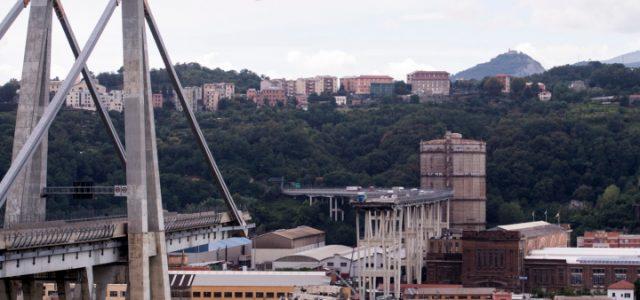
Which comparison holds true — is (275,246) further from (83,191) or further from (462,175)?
(83,191)

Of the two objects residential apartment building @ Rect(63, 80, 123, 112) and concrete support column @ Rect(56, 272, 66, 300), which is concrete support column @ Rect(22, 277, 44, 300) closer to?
concrete support column @ Rect(56, 272, 66, 300)

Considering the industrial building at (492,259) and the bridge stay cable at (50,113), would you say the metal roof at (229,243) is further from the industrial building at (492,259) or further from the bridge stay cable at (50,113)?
the bridge stay cable at (50,113)

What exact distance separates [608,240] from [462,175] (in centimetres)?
1550

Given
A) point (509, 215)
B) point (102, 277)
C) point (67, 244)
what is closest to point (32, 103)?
point (102, 277)

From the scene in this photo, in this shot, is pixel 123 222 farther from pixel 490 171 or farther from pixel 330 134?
pixel 330 134

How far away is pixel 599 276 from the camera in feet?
366

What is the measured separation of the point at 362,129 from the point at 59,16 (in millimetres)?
117077

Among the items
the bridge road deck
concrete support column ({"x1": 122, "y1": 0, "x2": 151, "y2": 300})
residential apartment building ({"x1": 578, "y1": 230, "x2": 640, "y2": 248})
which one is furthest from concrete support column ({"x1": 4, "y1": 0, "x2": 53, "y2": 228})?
residential apartment building ({"x1": 578, "y1": 230, "x2": 640, "y2": 248})

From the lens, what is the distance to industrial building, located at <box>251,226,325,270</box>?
406 ft

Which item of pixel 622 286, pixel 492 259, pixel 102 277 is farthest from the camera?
pixel 492 259

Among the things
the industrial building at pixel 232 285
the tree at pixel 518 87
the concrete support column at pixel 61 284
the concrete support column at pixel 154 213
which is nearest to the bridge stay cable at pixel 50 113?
the concrete support column at pixel 154 213

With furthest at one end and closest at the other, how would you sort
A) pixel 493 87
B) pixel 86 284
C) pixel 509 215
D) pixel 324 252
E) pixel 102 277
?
pixel 493 87 → pixel 509 215 → pixel 324 252 → pixel 102 277 → pixel 86 284

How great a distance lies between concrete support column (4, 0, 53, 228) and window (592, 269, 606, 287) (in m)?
64.7

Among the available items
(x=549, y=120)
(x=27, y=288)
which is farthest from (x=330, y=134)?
(x=27, y=288)
